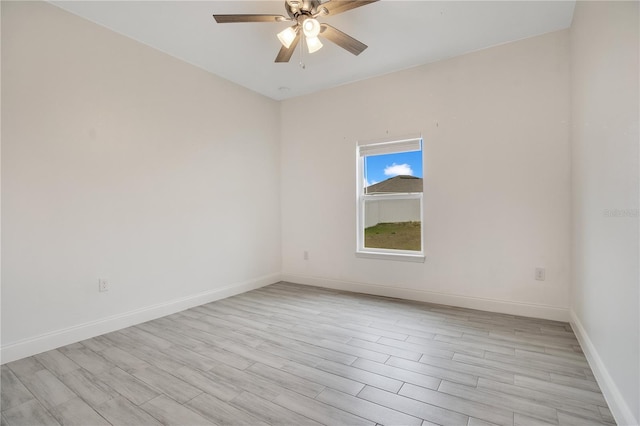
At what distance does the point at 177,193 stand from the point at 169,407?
7.16 ft

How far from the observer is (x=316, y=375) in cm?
194

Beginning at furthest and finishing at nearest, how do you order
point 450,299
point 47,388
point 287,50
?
point 450,299
point 287,50
point 47,388

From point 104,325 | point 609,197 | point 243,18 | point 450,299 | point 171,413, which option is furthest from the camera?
point 450,299

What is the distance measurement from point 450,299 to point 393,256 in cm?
77

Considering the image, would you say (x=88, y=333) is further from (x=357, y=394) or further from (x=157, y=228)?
(x=357, y=394)

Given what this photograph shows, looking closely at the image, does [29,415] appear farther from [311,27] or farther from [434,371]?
[311,27]

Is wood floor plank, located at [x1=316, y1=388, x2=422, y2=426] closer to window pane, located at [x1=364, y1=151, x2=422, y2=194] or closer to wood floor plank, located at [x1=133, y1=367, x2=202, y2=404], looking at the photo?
wood floor plank, located at [x1=133, y1=367, x2=202, y2=404]

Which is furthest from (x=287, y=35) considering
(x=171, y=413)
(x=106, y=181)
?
(x=171, y=413)

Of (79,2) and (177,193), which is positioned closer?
(79,2)

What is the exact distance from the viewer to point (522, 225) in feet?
9.56

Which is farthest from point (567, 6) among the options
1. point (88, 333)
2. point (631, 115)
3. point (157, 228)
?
point (88, 333)

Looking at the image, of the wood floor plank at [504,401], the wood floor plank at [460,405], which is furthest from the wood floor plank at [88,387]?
the wood floor plank at [504,401]

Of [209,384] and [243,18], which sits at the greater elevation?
[243,18]

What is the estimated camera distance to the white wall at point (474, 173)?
2789 mm
